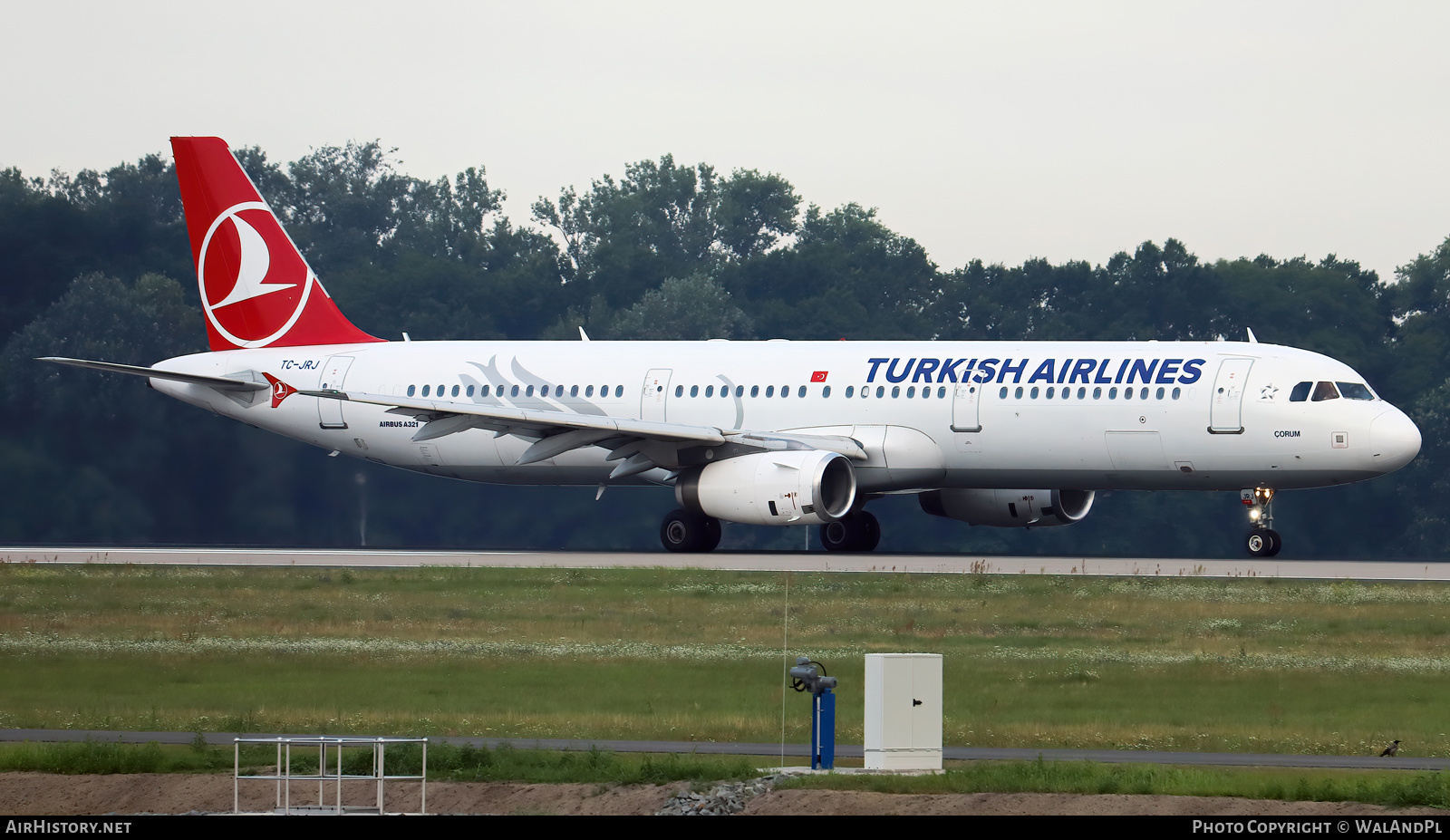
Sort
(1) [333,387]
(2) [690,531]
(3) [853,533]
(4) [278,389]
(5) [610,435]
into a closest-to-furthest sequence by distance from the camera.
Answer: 1. (5) [610,435]
2. (2) [690,531]
3. (3) [853,533]
4. (1) [333,387]
5. (4) [278,389]

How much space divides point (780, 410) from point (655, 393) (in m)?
2.82

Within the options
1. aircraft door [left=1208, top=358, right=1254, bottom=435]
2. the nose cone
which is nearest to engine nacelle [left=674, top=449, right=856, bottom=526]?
aircraft door [left=1208, top=358, right=1254, bottom=435]

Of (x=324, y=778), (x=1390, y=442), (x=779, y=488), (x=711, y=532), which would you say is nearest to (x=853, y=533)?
(x=711, y=532)

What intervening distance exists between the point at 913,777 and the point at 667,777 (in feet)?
5.95

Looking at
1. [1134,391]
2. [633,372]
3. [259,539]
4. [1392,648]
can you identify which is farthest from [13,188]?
[1392,648]

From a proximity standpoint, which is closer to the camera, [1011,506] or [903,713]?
[903,713]

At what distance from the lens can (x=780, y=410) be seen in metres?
→ 37.1

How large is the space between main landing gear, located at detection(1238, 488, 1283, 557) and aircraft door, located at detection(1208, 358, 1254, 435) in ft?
6.12

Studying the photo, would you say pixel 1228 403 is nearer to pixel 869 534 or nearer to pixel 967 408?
pixel 967 408

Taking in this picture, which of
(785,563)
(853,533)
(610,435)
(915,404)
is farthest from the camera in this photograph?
(853,533)

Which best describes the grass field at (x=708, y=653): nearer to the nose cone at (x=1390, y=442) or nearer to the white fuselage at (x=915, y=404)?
the nose cone at (x=1390, y=442)

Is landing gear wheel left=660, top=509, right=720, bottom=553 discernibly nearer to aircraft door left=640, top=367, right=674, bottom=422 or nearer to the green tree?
aircraft door left=640, top=367, right=674, bottom=422

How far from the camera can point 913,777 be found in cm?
1430
